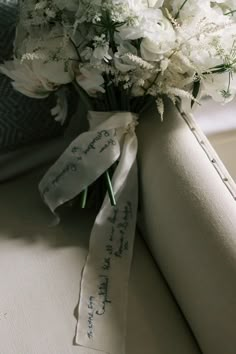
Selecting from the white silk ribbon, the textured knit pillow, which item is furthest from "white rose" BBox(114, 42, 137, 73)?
the textured knit pillow

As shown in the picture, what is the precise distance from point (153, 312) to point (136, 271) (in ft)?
0.28

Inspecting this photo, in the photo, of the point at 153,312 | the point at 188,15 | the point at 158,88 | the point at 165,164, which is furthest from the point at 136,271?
the point at 188,15

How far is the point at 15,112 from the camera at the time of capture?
1049 millimetres

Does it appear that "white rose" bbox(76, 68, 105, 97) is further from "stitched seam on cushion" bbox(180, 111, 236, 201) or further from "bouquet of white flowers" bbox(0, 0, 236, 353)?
"stitched seam on cushion" bbox(180, 111, 236, 201)

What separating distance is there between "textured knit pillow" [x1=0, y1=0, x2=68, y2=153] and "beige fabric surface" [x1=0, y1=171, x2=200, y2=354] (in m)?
0.13

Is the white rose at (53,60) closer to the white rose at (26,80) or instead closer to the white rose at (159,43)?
the white rose at (26,80)

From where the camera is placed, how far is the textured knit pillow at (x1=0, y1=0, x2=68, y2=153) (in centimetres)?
101

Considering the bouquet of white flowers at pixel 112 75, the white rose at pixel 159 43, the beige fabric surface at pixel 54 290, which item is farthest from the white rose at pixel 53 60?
the beige fabric surface at pixel 54 290

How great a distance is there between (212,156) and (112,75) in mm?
215

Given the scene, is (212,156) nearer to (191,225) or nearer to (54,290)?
(191,225)

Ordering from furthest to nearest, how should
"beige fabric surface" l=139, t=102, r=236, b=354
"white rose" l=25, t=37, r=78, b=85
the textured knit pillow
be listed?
the textured knit pillow, "white rose" l=25, t=37, r=78, b=85, "beige fabric surface" l=139, t=102, r=236, b=354

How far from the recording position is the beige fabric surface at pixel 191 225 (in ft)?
2.48

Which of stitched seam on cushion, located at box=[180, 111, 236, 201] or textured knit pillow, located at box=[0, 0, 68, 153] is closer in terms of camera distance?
stitched seam on cushion, located at box=[180, 111, 236, 201]

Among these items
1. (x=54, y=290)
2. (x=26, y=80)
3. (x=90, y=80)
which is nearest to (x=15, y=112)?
(x=26, y=80)
